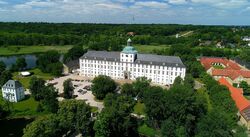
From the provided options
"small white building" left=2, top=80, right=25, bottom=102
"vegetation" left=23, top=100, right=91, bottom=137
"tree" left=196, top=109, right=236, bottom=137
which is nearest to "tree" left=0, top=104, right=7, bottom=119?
"small white building" left=2, top=80, right=25, bottom=102

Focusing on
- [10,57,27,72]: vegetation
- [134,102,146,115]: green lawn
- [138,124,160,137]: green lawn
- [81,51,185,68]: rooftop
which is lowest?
[138,124,160,137]: green lawn

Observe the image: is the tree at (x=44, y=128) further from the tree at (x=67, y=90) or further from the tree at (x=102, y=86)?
the tree at (x=102, y=86)

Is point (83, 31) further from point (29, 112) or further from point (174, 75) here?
point (29, 112)

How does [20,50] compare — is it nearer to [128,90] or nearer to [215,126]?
[128,90]

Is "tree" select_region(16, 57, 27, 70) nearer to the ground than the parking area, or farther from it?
farther from it

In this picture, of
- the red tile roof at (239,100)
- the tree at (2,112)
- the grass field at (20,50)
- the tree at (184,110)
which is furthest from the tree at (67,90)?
the grass field at (20,50)

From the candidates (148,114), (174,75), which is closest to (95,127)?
(148,114)

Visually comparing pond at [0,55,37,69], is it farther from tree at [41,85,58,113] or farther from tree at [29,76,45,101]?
tree at [41,85,58,113]
